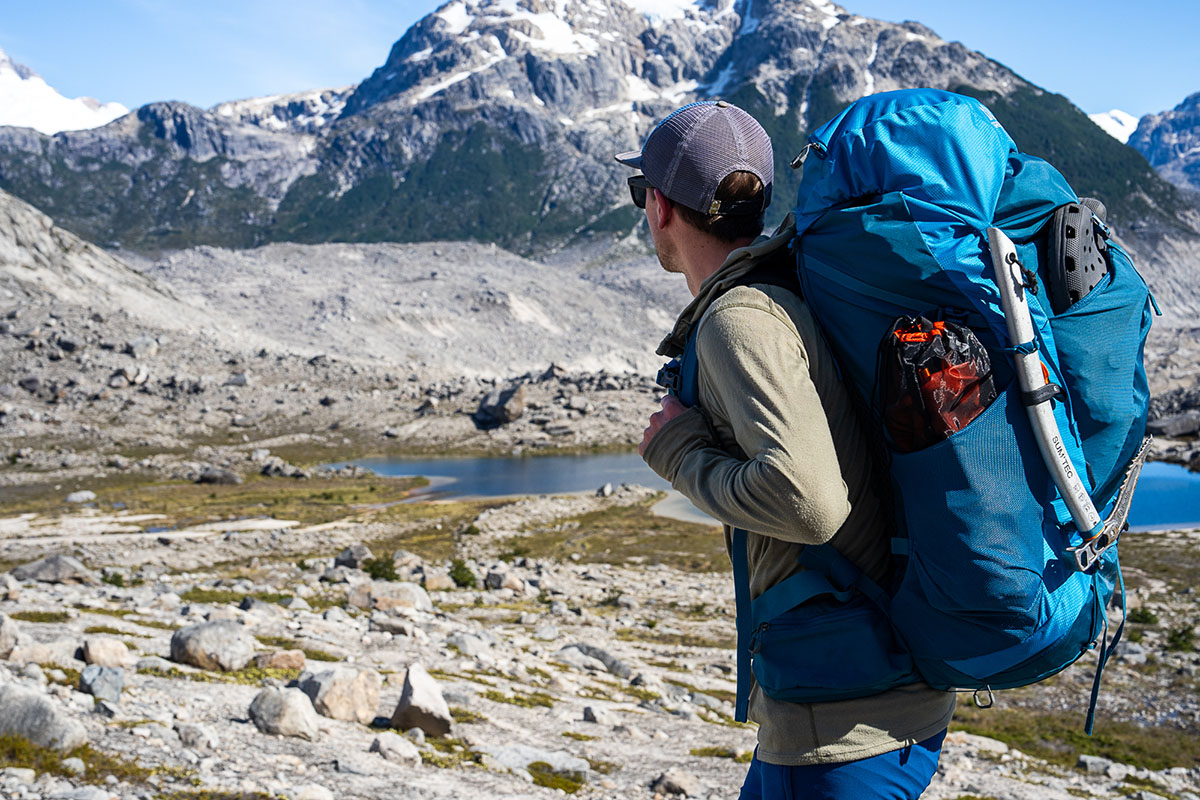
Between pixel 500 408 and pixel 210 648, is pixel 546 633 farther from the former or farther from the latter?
pixel 500 408

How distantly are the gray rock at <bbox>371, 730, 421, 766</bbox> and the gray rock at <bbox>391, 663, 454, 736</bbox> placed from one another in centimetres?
69

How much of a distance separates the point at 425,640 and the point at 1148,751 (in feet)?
43.0

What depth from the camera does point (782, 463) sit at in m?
2.66

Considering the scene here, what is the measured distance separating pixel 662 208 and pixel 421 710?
856cm

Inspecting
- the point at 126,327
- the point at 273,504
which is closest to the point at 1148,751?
the point at 273,504

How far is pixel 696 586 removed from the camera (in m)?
30.9

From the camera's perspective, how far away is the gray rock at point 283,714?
928 cm

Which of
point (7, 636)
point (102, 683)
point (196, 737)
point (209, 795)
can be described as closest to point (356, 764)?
point (196, 737)

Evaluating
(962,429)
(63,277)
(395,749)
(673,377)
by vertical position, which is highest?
(63,277)

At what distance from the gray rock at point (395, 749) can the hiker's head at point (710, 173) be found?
779 centimetres

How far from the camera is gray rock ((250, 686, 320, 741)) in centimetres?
928

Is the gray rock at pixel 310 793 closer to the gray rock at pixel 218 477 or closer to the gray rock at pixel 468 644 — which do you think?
the gray rock at pixel 468 644

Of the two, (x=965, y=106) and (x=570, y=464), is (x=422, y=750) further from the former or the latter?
(x=570, y=464)

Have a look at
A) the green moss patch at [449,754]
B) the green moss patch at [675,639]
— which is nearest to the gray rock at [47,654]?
the green moss patch at [449,754]
